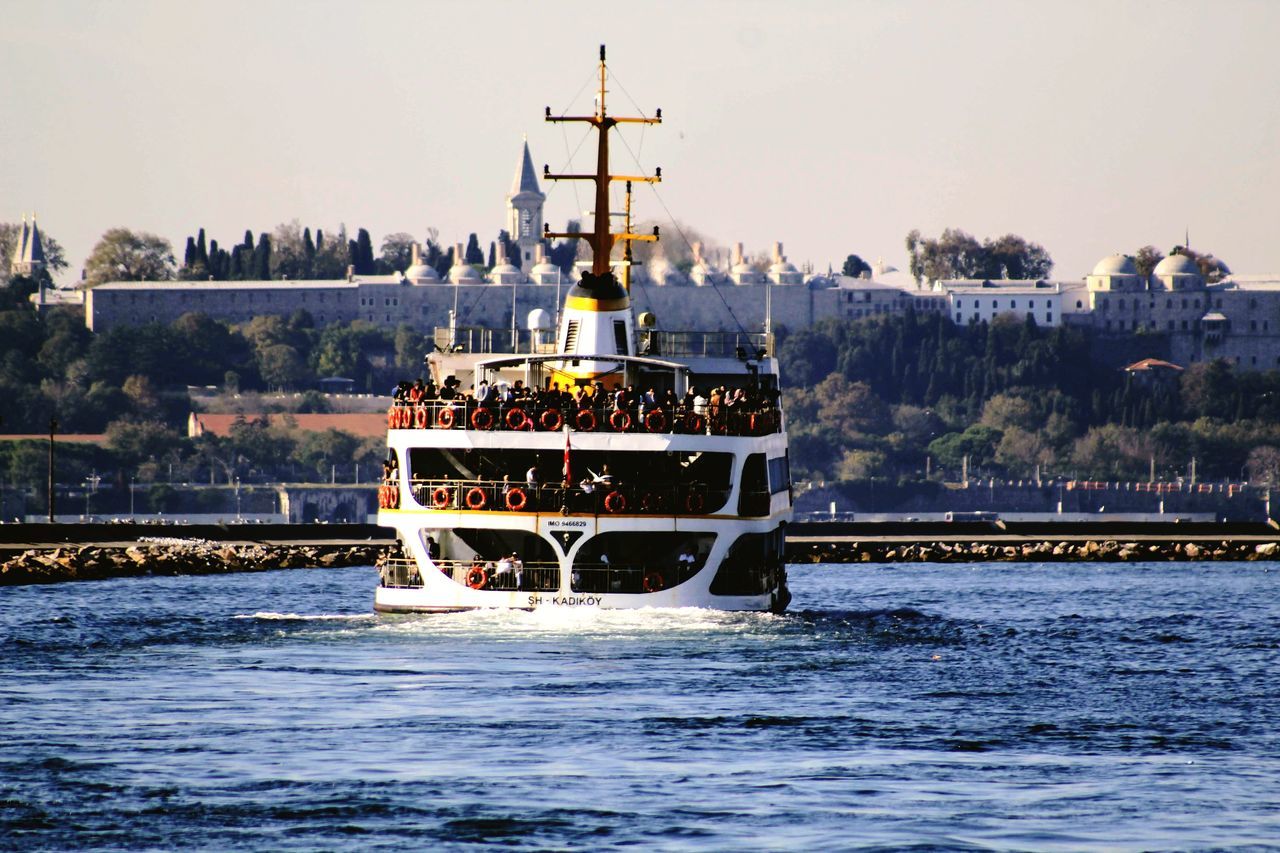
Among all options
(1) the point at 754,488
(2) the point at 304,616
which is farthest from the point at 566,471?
(2) the point at 304,616

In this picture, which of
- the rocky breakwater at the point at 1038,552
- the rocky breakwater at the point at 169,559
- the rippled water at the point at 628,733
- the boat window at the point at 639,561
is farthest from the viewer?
the rocky breakwater at the point at 1038,552

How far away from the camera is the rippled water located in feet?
106

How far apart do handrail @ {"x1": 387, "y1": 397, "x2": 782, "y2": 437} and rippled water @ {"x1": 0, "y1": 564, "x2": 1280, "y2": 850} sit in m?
3.56

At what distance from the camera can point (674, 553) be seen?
4975cm

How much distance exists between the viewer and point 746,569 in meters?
50.1

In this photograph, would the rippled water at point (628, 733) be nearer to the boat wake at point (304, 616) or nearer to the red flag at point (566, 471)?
the boat wake at point (304, 616)

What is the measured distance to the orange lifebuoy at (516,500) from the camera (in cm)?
4859

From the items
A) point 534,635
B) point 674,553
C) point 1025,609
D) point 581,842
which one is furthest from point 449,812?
point 1025,609

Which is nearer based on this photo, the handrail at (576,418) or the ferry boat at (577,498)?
the ferry boat at (577,498)

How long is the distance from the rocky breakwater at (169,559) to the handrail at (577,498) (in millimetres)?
25797

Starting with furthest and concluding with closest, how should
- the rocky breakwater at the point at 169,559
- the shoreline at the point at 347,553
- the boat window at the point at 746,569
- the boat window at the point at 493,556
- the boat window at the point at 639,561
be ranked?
1. the shoreline at the point at 347,553
2. the rocky breakwater at the point at 169,559
3. the boat window at the point at 746,569
4. the boat window at the point at 493,556
5. the boat window at the point at 639,561

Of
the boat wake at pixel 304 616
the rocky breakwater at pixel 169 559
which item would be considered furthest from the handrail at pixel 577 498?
the rocky breakwater at pixel 169 559

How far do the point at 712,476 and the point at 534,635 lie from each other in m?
5.59

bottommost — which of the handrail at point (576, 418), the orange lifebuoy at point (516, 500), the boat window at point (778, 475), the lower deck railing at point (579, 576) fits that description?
the lower deck railing at point (579, 576)
